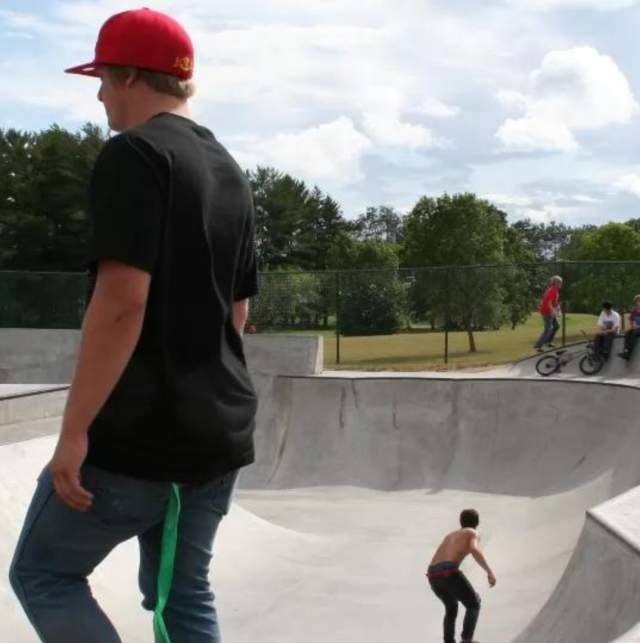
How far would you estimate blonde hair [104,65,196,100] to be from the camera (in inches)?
86.0

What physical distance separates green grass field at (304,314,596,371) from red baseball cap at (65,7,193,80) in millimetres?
20102

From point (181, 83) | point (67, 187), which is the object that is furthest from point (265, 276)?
point (67, 187)

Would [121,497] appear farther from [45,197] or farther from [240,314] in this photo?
[45,197]

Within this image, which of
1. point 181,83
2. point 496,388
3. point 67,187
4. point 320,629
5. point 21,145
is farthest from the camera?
point 21,145

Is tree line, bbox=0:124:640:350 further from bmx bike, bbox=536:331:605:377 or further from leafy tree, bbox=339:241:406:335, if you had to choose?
bmx bike, bbox=536:331:605:377

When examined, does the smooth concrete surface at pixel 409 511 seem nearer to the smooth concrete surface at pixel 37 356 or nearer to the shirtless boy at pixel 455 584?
the shirtless boy at pixel 455 584

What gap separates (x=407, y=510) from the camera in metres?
11.9

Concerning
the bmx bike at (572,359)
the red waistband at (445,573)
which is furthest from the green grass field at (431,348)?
the red waistband at (445,573)

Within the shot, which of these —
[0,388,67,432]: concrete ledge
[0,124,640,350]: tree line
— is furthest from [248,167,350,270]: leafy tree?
[0,388,67,432]: concrete ledge

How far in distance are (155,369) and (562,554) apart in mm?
6977

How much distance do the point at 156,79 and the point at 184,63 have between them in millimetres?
74

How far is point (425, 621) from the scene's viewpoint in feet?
24.3

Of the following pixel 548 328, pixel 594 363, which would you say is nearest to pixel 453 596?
pixel 594 363

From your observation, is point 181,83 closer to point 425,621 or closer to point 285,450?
point 425,621
